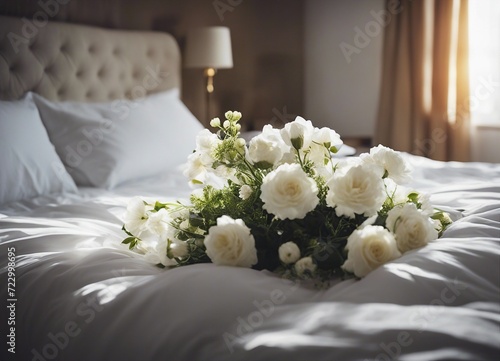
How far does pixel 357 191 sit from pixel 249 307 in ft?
1.03

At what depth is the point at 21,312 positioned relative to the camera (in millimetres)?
1359

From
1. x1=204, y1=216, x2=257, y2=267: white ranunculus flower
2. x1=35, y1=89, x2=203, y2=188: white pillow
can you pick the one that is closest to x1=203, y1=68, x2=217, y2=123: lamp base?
x1=35, y1=89, x2=203, y2=188: white pillow

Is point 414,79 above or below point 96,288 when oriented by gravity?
above

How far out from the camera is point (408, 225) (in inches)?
47.8

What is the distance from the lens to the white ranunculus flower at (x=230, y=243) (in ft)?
3.88

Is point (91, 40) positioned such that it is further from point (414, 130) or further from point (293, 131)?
point (414, 130)

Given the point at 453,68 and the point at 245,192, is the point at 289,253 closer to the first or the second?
the point at 245,192

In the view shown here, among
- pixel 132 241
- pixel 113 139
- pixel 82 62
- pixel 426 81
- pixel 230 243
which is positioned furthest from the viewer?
pixel 426 81

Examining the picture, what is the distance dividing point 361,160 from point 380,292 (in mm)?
396

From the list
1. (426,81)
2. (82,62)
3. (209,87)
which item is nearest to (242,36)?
(209,87)

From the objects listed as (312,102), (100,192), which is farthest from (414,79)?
(100,192)

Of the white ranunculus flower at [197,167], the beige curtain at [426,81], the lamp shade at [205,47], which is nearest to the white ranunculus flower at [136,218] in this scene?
the white ranunculus flower at [197,167]

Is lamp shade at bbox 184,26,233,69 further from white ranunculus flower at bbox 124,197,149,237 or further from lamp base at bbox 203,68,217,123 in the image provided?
white ranunculus flower at bbox 124,197,149,237

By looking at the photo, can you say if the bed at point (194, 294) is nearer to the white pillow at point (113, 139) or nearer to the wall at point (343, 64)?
the white pillow at point (113, 139)
